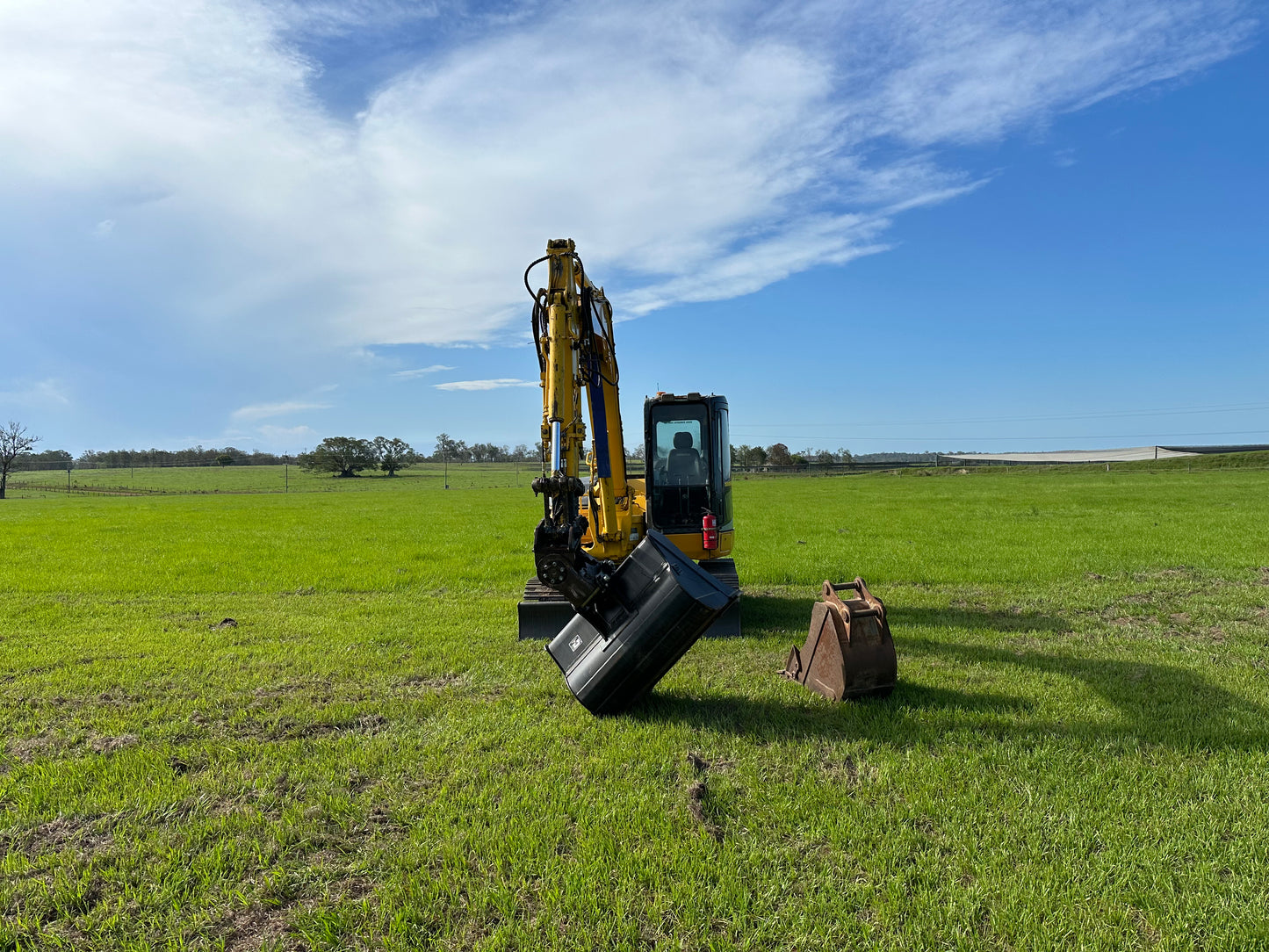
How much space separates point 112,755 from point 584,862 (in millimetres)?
3375

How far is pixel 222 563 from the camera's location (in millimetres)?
13422

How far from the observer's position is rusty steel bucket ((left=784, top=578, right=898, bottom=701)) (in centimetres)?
551

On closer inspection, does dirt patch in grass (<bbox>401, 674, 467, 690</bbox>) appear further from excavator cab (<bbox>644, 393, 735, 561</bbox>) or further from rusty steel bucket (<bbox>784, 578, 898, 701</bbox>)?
excavator cab (<bbox>644, 393, 735, 561</bbox>)

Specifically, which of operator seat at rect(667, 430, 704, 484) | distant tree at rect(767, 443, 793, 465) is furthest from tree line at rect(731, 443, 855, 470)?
operator seat at rect(667, 430, 704, 484)

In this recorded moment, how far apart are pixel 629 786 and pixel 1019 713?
2.99 metres

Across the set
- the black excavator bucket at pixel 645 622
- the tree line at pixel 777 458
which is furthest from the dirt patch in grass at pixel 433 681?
the tree line at pixel 777 458

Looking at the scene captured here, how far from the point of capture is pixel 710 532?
8992 mm

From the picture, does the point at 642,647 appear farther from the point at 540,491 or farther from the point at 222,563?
the point at 222,563

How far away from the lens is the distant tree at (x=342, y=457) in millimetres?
71250

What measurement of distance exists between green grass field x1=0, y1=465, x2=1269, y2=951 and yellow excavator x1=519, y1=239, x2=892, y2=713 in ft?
1.43

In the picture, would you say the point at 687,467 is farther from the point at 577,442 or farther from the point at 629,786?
the point at 629,786

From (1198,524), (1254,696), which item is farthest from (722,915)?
(1198,524)

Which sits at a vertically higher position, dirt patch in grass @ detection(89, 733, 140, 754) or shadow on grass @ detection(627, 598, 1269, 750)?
dirt patch in grass @ detection(89, 733, 140, 754)

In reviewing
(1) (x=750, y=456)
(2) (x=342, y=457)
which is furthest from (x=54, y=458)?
(1) (x=750, y=456)
